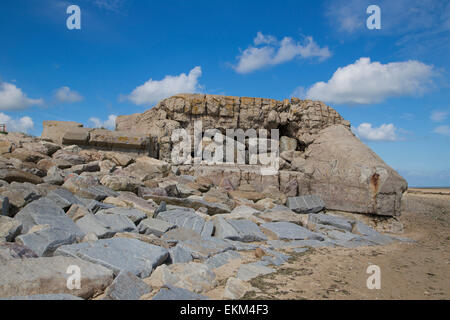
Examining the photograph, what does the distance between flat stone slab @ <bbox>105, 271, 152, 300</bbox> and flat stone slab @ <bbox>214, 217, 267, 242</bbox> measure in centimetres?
194

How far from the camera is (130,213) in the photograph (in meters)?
4.17

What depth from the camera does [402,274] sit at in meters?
3.42

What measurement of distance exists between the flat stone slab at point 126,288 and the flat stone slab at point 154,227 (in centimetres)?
137

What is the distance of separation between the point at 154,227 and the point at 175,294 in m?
1.68

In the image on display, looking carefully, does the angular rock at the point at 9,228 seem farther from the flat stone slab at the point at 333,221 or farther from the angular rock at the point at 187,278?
the flat stone slab at the point at 333,221

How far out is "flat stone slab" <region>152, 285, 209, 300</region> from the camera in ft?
7.50

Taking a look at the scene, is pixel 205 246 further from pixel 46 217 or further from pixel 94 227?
pixel 46 217

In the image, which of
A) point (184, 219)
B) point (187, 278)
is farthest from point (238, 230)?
point (187, 278)

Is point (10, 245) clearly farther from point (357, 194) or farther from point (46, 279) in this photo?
point (357, 194)

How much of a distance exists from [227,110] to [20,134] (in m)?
5.30

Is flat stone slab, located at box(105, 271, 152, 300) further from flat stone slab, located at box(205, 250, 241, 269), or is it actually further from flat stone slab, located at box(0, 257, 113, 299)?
flat stone slab, located at box(205, 250, 241, 269)
